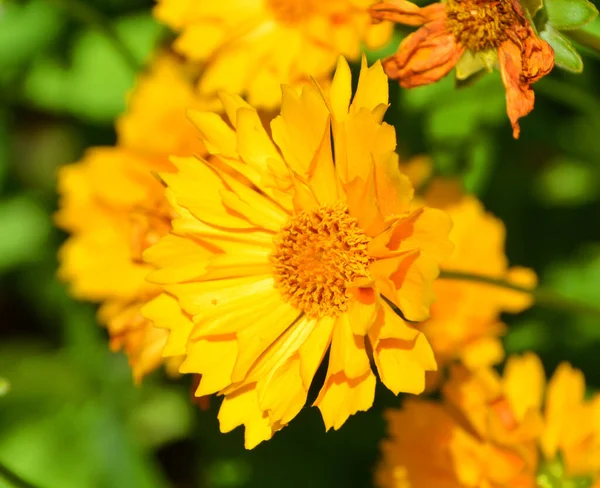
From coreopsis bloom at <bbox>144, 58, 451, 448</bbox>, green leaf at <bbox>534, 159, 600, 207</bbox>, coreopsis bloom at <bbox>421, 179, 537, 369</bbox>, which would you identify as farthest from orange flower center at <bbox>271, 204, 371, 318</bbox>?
green leaf at <bbox>534, 159, 600, 207</bbox>

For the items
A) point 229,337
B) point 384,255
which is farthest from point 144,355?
point 384,255

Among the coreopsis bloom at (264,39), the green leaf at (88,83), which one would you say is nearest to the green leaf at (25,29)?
the green leaf at (88,83)

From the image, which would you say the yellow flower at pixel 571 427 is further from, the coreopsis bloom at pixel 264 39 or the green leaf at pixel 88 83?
the green leaf at pixel 88 83

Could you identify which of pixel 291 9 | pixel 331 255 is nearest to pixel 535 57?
pixel 331 255

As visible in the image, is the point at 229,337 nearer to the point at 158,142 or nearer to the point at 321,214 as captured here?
the point at 321,214

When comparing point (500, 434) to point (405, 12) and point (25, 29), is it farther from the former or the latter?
point (25, 29)
